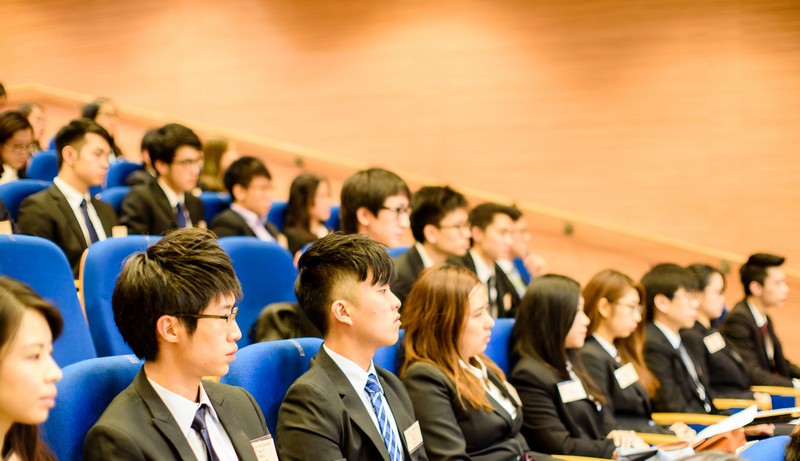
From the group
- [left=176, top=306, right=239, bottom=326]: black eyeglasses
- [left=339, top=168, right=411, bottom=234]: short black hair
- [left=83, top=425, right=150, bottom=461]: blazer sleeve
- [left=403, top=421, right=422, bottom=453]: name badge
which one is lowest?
[left=403, top=421, right=422, bottom=453]: name badge

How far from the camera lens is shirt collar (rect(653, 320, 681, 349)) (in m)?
3.79

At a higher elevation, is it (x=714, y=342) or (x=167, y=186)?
(x=167, y=186)

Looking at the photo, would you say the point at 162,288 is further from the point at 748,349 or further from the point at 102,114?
the point at 102,114

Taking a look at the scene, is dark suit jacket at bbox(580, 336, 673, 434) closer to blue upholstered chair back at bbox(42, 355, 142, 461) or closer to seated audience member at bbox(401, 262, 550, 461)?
seated audience member at bbox(401, 262, 550, 461)

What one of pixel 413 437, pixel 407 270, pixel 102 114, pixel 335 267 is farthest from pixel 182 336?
pixel 102 114

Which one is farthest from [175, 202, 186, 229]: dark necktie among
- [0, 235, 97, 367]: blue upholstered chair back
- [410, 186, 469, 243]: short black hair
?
[0, 235, 97, 367]: blue upholstered chair back

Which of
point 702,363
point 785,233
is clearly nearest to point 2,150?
point 702,363

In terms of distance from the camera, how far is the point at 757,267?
14.9 ft

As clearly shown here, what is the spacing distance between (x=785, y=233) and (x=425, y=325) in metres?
3.31

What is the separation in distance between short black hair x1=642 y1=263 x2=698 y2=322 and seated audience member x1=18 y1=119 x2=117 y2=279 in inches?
91.4

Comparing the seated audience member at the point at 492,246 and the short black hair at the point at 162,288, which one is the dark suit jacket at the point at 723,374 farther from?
the short black hair at the point at 162,288

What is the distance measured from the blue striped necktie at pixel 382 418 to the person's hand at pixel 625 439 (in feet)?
3.54

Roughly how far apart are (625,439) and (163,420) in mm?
1787

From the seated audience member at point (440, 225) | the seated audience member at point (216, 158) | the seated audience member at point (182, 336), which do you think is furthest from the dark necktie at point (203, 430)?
the seated audience member at point (216, 158)
